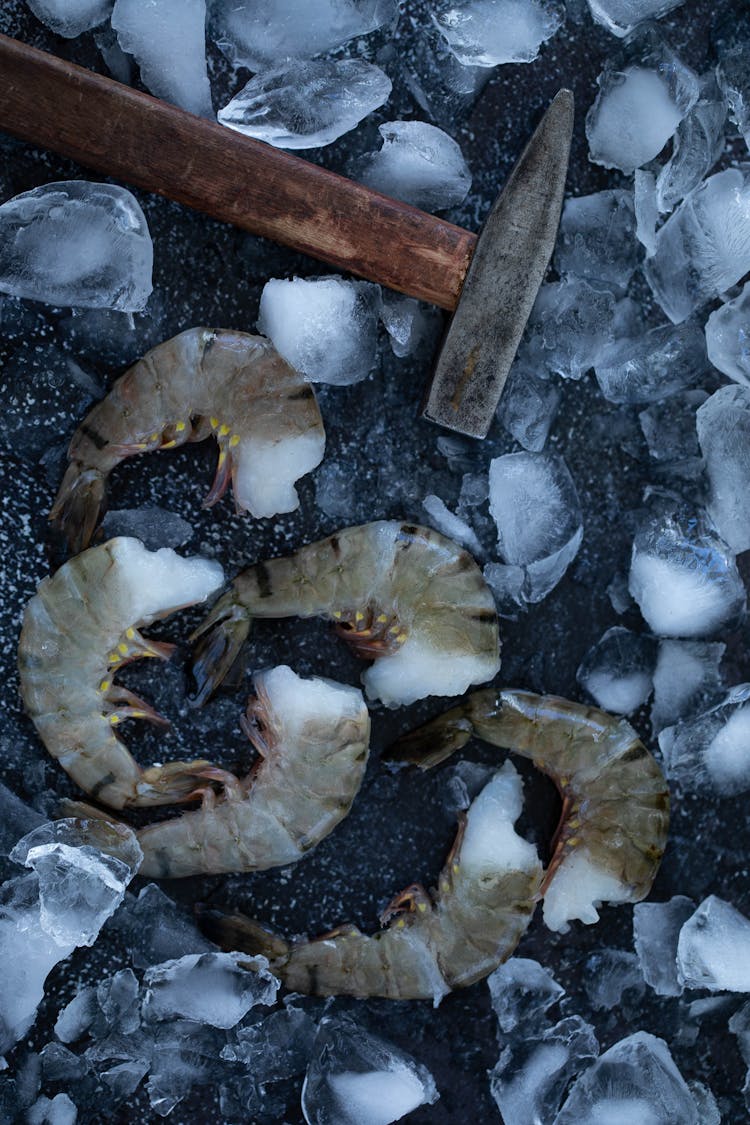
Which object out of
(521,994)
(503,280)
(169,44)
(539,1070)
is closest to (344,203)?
(503,280)

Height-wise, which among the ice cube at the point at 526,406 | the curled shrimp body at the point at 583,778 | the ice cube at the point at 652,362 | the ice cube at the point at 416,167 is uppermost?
the ice cube at the point at 416,167

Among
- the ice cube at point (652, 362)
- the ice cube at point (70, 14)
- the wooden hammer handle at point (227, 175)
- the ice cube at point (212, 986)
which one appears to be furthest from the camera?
the ice cube at point (652, 362)

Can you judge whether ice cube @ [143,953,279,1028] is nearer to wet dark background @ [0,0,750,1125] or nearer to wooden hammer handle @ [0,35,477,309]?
wet dark background @ [0,0,750,1125]

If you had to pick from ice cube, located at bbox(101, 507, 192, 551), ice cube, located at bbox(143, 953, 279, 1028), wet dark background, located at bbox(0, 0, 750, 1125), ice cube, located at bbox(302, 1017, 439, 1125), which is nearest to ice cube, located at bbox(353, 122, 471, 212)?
wet dark background, located at bbox(0, 0, 750, 1125)

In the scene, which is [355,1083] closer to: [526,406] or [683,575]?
[683,575]

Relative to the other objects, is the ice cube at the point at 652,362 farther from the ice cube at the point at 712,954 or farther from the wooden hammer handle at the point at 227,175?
the ice cube at the point at 712,954

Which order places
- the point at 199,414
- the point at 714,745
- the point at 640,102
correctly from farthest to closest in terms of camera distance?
the point at 714,745 < the point at 640,102 < the point at 199,414

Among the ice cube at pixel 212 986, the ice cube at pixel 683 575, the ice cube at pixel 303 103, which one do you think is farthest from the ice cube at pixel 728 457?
the ice cube at pixel 212 986
